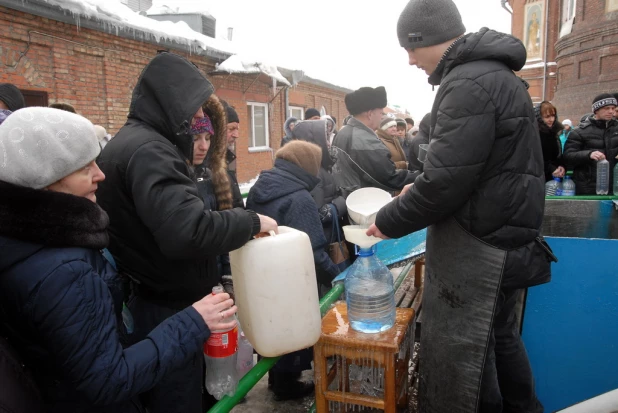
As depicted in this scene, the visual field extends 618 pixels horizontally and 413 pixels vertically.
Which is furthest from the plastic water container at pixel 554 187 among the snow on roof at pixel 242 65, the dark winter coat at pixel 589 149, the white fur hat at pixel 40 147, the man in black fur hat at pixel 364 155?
the snow on roof at pixel 242 65

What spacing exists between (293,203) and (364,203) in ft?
1.55

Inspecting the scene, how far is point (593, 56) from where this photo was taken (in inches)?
767

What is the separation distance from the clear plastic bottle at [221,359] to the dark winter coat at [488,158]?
87cm

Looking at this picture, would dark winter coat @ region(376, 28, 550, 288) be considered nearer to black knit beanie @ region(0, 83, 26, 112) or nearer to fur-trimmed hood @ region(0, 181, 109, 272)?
fur-trimmed hood @ region(0, 181, 109, 272)

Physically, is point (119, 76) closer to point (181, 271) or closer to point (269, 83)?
point (269, 83)

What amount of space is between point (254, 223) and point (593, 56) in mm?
22829

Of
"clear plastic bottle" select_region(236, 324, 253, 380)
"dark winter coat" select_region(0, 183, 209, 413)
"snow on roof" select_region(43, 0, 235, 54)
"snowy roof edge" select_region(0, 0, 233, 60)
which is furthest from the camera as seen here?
"snow on roof" select_region(43, 0, 235, 54)

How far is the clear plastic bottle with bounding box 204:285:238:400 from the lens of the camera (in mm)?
1470

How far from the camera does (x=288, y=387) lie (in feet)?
9.29

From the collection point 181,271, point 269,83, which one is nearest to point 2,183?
point 181,271

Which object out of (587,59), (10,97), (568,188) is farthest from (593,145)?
(587,59)

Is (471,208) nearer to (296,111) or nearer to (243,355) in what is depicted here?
(243,355)

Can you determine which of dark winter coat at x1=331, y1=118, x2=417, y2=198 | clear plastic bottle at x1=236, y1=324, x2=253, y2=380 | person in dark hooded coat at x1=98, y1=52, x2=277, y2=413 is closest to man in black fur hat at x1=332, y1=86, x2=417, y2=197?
dark winter coat at x1=331, y1=118, x2=417, y2=198

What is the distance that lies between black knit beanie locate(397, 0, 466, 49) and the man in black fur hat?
188 centimetres
